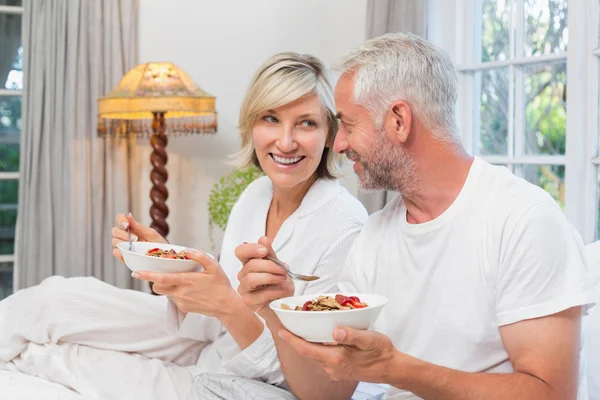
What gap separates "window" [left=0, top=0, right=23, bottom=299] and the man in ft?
10.9

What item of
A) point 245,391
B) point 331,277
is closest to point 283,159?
point 331,277

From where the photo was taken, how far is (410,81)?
1640 mm

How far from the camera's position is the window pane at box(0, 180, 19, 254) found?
4719 millimetres

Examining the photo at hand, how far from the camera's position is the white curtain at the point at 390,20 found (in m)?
3.69

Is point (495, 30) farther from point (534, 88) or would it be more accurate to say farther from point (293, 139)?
point (293, 139)

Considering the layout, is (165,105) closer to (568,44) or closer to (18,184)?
(18,184)

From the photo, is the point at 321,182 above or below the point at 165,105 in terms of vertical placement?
below

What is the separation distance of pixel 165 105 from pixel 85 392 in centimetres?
204

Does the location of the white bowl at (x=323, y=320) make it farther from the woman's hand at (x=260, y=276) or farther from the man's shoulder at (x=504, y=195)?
the man's shoulder at (x=504, y=195)

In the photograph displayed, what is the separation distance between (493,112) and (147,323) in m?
2.01

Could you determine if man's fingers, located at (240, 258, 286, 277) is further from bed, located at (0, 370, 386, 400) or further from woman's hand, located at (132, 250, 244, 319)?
bed, located at (0, 370, 386, 400)

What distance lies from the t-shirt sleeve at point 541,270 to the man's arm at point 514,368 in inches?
1.0

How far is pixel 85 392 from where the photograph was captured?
212cm

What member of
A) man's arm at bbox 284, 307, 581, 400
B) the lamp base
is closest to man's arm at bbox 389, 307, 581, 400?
man's arm at bbox 284, 307, 581, 400
